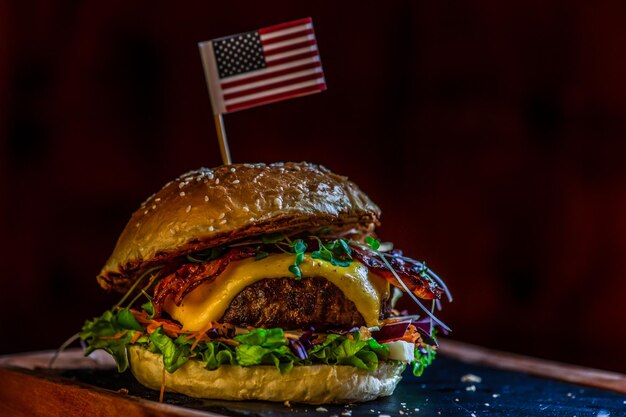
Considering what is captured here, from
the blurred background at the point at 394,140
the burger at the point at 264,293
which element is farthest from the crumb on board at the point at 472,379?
the blurred background at the point at 394,140

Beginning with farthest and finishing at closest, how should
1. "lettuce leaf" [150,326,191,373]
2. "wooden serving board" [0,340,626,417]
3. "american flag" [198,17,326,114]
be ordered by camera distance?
"american flag" [198,17,326,114], "lettuce leaf" [150,326,191,373], "wooden serving board" [0,340,626,417]

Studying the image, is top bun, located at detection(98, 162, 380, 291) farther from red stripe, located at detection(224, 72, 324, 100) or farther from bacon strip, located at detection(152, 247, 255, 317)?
red stripe, located at detection(224, 72, 324, 100)

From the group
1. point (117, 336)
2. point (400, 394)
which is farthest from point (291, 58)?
point (400, 394)

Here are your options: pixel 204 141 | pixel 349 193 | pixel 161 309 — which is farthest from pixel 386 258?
pixel 204 141

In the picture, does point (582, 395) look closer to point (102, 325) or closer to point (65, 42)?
point (102, 325)

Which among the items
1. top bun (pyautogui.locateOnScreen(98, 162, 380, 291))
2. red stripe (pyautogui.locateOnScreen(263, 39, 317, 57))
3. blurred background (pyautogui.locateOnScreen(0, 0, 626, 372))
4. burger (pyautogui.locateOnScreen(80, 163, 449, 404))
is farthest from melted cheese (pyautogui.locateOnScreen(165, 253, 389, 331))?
blurred background (pyautogui.locateOnScreen(0, 0, 626, 372))

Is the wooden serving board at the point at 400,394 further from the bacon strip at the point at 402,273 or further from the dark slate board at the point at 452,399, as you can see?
the bacon strip at the point at 402,273
